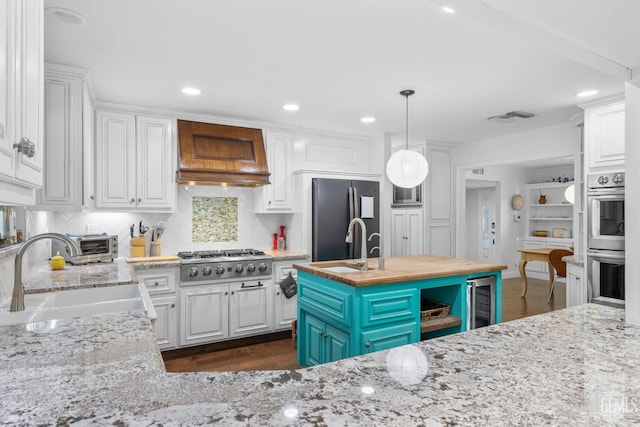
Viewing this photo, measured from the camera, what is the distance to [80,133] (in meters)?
2.66

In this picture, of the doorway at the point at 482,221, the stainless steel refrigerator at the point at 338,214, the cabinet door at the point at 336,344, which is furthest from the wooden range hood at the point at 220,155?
the doorway at the point at 482,221

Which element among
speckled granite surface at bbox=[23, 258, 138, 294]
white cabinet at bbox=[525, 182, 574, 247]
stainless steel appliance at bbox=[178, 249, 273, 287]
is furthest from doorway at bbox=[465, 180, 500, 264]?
speckled granite surface at bbox=[23, 258, 138, 294]

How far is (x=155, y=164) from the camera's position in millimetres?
3721

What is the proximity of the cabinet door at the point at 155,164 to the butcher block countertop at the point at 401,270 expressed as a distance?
1664mm

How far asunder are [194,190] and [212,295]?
4.04 feet

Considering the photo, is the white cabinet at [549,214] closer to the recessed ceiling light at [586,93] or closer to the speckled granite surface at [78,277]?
the recessed ceiling light at [586,93]

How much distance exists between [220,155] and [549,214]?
24.1ft

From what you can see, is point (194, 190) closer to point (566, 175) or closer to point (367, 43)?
point (367, 43)

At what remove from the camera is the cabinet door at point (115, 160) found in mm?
3484

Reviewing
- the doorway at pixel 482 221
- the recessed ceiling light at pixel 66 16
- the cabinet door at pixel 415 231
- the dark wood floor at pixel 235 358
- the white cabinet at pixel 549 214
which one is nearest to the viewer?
the recessed ceiling light at pixel 66 16

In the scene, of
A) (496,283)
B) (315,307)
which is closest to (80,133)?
(315,307)

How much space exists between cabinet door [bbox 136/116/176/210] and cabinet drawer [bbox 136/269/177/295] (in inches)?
26.2

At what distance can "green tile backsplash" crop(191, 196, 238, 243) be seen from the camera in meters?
4.24

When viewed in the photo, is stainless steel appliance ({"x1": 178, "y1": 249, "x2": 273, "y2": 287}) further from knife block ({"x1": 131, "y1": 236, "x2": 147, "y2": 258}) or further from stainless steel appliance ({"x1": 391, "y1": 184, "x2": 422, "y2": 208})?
stainless steel appliance ({"x1": 391, "y1": 184, "x2": 422, "y2": 208})
